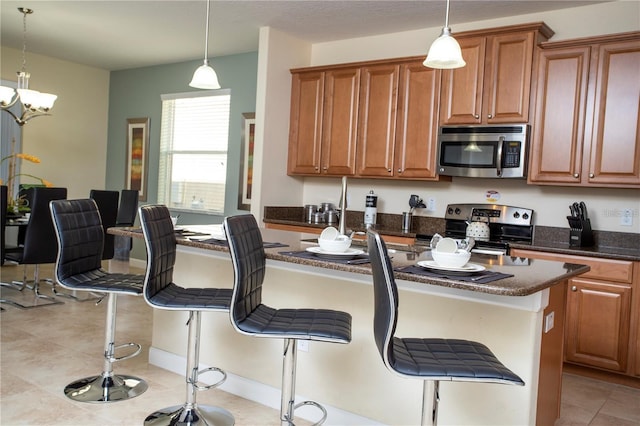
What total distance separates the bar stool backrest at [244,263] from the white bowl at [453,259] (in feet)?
2.38

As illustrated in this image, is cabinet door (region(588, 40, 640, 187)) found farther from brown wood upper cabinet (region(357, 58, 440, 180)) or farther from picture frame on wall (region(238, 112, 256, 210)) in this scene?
picture frame on wall (region(238, 112, 256, 210))

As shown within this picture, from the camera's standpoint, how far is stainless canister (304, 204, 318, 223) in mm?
5379

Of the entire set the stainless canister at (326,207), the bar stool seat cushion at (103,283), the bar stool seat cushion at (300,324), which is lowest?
the bar stool seat cushion at (103,283)

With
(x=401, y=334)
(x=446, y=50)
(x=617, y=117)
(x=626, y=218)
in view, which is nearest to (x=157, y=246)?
(x=401, y=334)

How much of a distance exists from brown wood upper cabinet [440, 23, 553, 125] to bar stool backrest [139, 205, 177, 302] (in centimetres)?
259

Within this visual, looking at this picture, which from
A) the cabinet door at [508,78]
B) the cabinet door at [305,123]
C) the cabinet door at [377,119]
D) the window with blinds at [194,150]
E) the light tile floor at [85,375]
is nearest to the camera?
the light tile floor at [85,375]

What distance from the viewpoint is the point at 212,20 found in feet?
16.1

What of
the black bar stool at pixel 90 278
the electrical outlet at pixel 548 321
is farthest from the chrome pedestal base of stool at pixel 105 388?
the electrical outlet at pixel 548 321

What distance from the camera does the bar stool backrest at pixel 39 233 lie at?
4531 millimetres

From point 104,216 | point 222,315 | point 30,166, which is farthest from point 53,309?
point 30,166

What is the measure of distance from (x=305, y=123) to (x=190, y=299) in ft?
10.2

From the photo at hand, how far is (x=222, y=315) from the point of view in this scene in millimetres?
3166

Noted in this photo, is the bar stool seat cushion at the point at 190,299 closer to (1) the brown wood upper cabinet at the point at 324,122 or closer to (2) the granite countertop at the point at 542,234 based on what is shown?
(2) the granite countertop at the point at 542,234

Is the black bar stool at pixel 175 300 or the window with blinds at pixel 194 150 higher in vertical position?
the window with blinds at pixel 194 150
